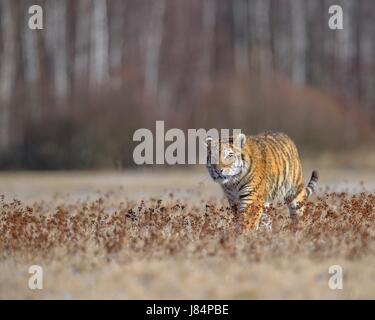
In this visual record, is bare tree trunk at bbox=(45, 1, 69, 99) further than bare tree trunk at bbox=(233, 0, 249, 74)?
No

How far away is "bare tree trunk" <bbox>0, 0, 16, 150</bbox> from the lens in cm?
3422

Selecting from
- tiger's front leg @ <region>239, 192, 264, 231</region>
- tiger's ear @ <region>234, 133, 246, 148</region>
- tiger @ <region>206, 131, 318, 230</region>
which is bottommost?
tiger's front leg @ <region>239, 192, 264, 231</region>

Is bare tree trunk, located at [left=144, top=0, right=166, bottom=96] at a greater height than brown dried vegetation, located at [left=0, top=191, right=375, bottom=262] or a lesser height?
greater

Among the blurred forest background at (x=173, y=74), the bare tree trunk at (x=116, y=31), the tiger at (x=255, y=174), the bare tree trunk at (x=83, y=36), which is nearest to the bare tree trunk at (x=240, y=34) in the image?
the blurred forest background at (x=173, y=74)

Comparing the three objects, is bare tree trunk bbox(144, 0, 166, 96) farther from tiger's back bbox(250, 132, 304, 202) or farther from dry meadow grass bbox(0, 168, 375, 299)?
dry meadow grass bbox(0, 168, 375, 299)

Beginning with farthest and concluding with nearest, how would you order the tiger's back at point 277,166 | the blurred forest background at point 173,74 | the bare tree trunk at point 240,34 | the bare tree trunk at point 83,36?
A: the bare tree trunk at point 240,34 < the bare tree trunk at point 83,36 < the blurred forest background at point 173,74 < the tiger's back at point 277,166

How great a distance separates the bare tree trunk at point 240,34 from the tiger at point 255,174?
3181cm

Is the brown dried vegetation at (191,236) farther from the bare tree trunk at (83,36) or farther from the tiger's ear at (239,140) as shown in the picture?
the bare tree trunk at (83,36)

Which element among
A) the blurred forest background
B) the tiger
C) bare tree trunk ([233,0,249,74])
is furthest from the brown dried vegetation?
bare tree trunk ([233,0,249,74])

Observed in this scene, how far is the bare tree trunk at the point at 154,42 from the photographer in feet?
138

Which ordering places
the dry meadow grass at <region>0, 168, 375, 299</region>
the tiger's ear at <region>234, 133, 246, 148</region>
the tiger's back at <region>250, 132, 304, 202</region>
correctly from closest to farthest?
the dry meadow grass at <region>0, 168, 375, 299</region>
the tiger's ear at <region>234, 133, 246, 148</region>
the tiger's back at <region>250, 132, 304, 202</region>

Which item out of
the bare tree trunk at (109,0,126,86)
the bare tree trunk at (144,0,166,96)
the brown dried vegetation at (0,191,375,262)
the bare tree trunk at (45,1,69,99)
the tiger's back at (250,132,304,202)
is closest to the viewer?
the brown dried vegetation at (0,191,375,262)

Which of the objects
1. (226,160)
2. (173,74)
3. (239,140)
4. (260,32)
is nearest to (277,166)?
(239,140)
